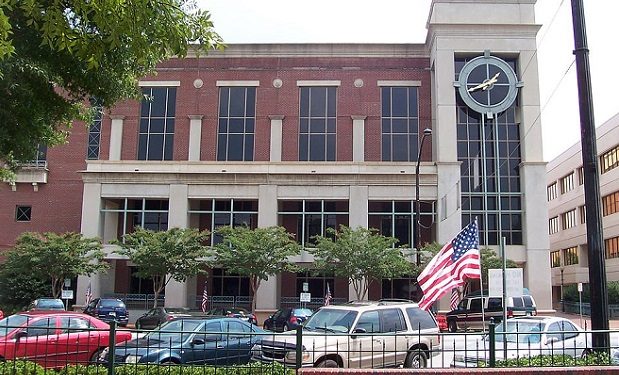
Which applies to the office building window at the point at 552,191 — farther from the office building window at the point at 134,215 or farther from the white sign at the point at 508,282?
the white sign at the point at 508,282

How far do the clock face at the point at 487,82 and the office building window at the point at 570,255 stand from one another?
2788cm

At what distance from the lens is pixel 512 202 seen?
44.4 metres

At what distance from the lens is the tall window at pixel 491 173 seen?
4409cm

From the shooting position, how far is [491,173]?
44844 mm

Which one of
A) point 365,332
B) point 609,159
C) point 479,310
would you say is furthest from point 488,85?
point 365,332

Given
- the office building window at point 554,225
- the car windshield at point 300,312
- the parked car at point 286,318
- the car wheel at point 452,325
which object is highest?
the office building window at point 554,225

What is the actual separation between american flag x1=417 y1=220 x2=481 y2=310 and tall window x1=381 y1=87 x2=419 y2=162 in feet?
105

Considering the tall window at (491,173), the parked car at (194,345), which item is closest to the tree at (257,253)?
the tall window at (491,173)

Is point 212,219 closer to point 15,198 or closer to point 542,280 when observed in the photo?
point 15,198

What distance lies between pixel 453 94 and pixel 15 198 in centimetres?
3344

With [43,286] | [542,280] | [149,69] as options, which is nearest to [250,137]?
[43,286]

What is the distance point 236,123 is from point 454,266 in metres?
34.6

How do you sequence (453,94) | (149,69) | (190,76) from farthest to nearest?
(190,76) → (453,94) → (149,69)

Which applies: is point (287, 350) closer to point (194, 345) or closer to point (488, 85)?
point (194, 345)
